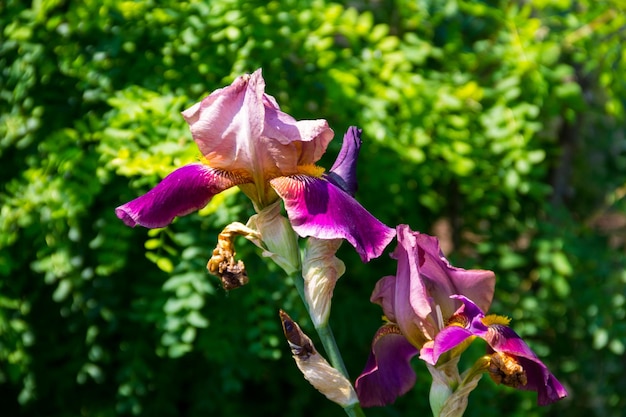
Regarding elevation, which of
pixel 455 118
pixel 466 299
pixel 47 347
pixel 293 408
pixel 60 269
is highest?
pixel 466 299

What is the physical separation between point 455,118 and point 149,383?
1024mm

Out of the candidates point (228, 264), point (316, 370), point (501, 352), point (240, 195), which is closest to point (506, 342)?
point (501, 352)

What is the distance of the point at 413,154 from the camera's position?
2.20 m

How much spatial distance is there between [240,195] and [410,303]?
0.84 m

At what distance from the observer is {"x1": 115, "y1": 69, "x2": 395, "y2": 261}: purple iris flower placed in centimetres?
Answer: 107

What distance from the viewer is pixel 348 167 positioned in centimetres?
121

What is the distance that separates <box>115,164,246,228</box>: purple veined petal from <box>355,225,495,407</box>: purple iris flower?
0.80 feet

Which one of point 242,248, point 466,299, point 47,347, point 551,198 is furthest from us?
point 551,198

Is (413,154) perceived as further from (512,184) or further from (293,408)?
(293,408)

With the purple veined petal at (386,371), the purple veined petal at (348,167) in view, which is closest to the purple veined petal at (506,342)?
the purple veined petal at (386,371)

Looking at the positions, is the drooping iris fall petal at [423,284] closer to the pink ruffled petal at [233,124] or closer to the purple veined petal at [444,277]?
the purple veined petal at [444,277]

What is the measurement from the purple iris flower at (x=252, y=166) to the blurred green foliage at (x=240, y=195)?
1.97ft

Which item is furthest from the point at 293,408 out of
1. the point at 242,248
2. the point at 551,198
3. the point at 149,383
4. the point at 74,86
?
the point at 551,198

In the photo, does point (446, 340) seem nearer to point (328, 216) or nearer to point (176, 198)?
point (328, 216)
